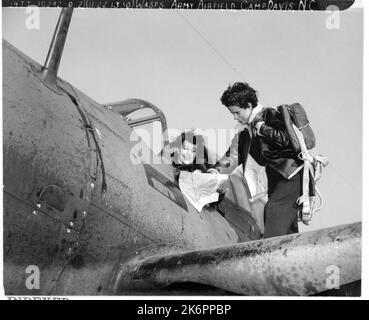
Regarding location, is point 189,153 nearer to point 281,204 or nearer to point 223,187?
point 223,187

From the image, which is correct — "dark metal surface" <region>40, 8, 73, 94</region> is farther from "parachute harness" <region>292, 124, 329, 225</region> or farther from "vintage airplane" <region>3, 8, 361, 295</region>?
"parachute harness" <region>292, 124, 329, 225</region>

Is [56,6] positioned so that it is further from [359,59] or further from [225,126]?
[359,59]

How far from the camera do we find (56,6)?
2.96 meters

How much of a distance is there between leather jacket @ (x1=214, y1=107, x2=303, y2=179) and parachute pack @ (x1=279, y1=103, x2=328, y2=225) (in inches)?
1.5

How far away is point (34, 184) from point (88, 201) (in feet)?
0.93

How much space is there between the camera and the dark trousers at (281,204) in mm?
3258

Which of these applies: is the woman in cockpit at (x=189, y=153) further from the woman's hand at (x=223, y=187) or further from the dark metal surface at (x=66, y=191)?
the dark metal surface at (x=66, y=191)

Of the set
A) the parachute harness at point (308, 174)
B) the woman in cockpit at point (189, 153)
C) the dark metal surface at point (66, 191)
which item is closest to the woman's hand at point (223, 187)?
the woman in cockpit at point (189, 153)

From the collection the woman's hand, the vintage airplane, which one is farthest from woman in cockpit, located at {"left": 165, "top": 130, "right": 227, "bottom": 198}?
the vintage airplane

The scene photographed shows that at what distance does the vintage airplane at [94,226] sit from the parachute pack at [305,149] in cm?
76

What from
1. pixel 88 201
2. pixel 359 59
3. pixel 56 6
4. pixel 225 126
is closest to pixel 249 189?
pixel 225 126

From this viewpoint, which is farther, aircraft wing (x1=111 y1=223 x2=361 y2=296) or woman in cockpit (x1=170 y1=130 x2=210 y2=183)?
woman in cockpit (x1=170 y1=130 x2=210 y2=183)

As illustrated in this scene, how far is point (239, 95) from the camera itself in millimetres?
3219

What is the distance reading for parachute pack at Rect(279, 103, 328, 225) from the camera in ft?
10.4
